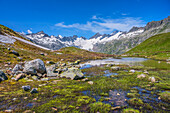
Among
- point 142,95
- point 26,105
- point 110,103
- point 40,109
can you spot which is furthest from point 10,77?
point 142,95

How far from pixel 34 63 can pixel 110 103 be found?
2667cm

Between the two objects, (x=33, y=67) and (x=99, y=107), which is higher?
(x=33, y=67)

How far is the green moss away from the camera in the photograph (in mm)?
12213

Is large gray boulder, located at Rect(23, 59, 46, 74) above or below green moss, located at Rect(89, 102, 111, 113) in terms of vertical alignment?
above

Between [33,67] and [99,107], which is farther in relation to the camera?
[33,67]

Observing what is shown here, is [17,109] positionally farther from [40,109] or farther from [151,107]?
[151,107]

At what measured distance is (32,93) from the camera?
669 inches

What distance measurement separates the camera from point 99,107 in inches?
507

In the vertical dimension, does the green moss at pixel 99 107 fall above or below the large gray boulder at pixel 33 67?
Answer: below

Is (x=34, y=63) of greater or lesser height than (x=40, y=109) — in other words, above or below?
above

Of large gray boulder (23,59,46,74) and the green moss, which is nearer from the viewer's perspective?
the green moss

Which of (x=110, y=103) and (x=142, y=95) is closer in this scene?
(x=110, y=103)

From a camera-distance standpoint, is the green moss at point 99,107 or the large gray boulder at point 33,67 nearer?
the green moss at point 99,107

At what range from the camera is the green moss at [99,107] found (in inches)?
481
